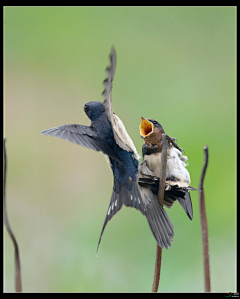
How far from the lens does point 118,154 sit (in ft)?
3.59

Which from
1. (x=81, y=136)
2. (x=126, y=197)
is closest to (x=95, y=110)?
(x=81, y=136)

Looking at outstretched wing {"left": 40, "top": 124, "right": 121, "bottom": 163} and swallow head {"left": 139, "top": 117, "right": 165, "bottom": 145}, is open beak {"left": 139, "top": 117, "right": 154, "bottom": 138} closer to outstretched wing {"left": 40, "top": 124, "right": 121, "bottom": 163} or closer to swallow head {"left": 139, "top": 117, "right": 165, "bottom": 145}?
swallow head {"left": 139, "top": 117, "right": 165, "bottom": 145}

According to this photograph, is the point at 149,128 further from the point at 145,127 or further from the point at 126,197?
the point at 126,197

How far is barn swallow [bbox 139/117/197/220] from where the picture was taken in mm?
1059

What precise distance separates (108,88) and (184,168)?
1.72ft

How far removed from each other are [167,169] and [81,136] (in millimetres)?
379

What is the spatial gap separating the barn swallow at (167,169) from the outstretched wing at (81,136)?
0.14m

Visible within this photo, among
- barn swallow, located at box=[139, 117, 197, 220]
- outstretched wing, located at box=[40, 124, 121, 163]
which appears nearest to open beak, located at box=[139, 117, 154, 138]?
barn swallow, located at box=[139, 117, 197, 220]

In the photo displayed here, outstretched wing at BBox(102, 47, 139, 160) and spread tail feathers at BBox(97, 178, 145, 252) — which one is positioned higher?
outstretched wing at BBox(102, 47, 139, 160)

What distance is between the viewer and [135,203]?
3.45 feet
